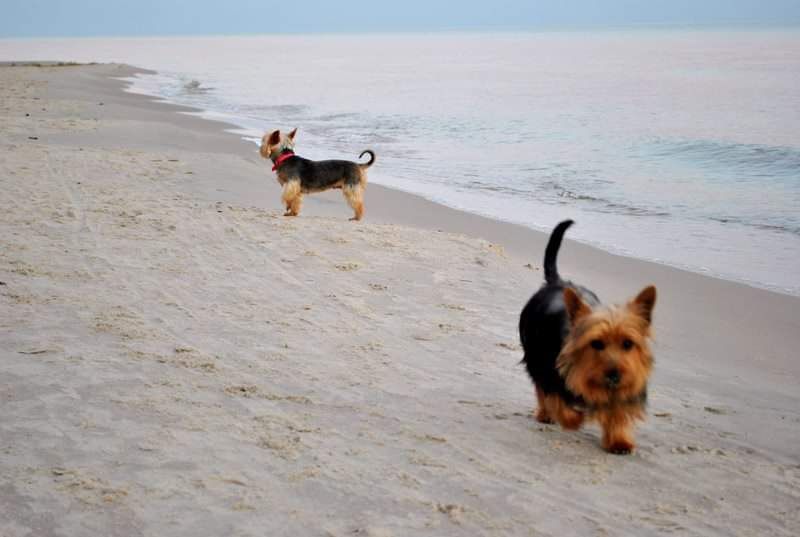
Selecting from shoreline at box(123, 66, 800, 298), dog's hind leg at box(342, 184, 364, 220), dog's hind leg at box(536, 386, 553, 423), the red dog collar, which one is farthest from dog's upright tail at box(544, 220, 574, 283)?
the red dog collar

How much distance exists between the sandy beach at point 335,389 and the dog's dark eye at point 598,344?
56 cm

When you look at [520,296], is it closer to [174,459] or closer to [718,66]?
[174,459]

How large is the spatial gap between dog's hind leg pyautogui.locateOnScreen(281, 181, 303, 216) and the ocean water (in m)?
2.59

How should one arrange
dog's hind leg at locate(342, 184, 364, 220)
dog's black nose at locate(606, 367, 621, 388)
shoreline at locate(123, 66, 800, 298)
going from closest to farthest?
dog's black nose at locate(606, 367, 621, 388), shoreline at locate(123, 66, 800, 298), dog's hind leg at locate(342, 184, 364, 220)

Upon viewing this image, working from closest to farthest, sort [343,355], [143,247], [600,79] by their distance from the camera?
[343,355]
[143,247]
[600,79]

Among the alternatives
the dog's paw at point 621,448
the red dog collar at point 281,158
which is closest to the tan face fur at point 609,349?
the dog's paw at point 621,448

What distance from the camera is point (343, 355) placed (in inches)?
202

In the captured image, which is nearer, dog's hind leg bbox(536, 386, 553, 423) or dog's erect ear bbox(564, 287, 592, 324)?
dog's erect ear bbox(564, 287, 592, 324)

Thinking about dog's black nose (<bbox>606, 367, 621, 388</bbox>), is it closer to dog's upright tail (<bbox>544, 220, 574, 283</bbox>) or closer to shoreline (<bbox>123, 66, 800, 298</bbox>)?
dog's upright tail (<bbox>544, 220, 574, 283</bbox>)

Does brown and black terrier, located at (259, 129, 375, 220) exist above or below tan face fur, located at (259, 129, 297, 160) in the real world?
below

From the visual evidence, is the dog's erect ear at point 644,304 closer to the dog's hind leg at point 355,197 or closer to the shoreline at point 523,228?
the shoreline at point 523,228

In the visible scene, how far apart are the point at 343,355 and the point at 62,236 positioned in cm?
357

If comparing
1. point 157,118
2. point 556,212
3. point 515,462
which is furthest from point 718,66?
point 515,462

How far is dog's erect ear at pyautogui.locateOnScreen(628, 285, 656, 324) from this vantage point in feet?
12.3
